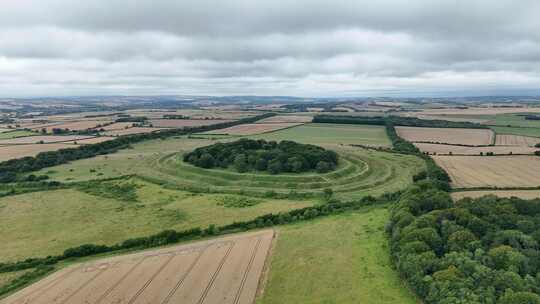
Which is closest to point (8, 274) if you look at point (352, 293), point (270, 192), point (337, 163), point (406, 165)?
point (352, 293)

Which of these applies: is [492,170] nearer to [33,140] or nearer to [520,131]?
[520,131]

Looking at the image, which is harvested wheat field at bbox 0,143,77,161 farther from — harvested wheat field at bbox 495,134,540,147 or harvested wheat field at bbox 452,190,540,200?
harvested wheat field at bbox 495,134,540,147

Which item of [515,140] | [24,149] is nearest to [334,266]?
[24,149]

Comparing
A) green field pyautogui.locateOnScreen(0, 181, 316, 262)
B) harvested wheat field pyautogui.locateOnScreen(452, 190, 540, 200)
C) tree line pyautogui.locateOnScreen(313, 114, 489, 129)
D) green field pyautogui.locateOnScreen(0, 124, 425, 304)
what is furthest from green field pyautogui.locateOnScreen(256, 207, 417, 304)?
tree line pyautogui.locateOnScreen(313, 114, 489, 129)

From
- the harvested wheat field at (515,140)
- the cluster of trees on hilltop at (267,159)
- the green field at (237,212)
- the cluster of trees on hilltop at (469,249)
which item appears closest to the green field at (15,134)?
the green field at (237,212)

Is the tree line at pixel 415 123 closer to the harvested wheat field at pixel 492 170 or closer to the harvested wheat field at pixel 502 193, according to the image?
the harvested wheat field at pixel 492 170

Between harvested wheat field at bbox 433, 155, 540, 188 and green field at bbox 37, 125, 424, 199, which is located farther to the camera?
green field at bbox 37, 125, 424, 199

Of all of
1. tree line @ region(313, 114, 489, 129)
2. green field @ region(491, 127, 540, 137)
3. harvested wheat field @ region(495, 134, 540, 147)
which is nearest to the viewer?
harvested wheat field @ region(495, 134, 540, 147)

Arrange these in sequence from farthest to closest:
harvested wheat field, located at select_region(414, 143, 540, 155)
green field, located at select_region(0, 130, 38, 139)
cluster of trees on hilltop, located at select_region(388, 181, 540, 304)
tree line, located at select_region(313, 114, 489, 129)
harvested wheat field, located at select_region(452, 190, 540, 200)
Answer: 1. tree line, located at select_region(313, 114, 489, 129)
2. green field, located at select_region(0, 130, 38, 139)
3. harvested wheat field, located at select_region(414, 143, 540, 155)
4. harvested wheat field, located at select_region(452, 190, 540, 200)
5. cluster of trees on hilltop, located at select_region(388, 181, 540, 304)

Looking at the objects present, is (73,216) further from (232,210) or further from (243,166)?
(243,166)
